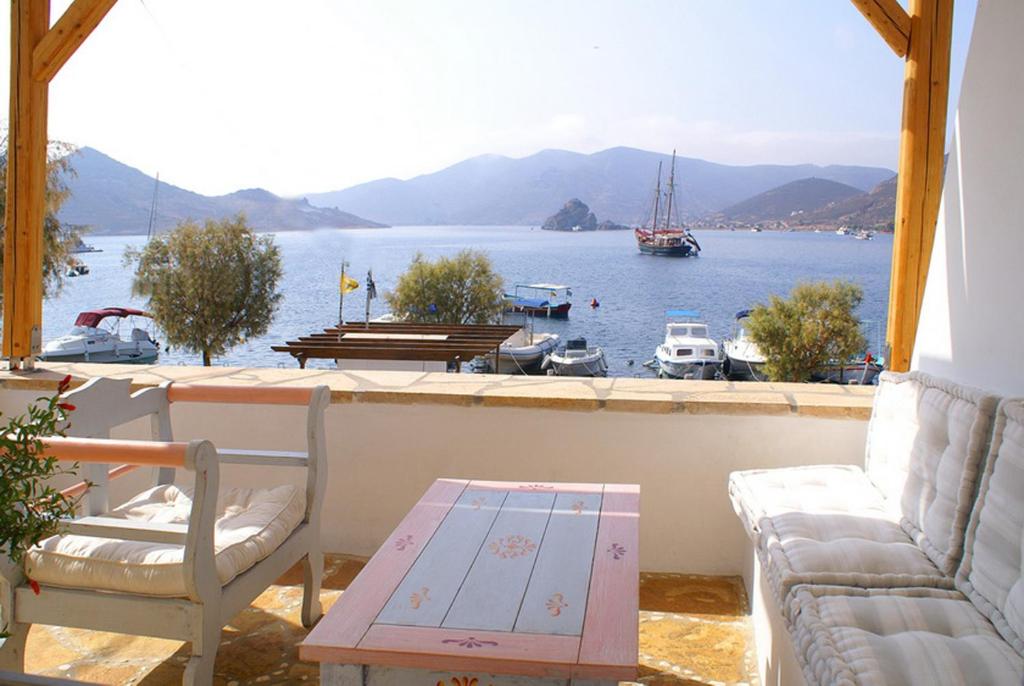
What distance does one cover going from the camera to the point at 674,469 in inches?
109

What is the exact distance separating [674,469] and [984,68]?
4.71ft

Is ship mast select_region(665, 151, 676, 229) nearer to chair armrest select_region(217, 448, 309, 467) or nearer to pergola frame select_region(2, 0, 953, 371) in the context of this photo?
pergola frame select_region(2, 0, 953, 371)

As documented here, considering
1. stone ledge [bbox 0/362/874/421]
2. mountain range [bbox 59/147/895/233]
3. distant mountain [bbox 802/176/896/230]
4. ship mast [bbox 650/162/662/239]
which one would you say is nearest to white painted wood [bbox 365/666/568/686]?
stone ledge [bbox 0/362/874/421]

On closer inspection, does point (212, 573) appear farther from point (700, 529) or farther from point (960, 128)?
point (960, 128)

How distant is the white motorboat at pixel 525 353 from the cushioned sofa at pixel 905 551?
26702mm

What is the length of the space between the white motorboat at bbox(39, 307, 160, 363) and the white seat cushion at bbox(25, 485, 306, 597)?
25.4 m

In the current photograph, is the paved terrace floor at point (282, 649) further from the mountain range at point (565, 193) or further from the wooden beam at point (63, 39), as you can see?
the mountain range at point (565, 193)

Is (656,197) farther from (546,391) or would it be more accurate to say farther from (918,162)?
(546,391)

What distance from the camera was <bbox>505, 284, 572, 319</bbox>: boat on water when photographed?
Answer: 133 ft

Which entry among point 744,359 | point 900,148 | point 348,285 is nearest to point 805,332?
point 744,359

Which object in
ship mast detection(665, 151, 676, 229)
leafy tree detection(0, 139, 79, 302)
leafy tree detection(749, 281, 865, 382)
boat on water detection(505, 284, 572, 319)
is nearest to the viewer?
leafy tree detection(0, 139, 79, 302)

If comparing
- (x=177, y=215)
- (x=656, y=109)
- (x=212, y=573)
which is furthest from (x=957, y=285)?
(x=656, y=109)

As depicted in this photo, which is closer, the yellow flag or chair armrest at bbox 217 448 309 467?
chair armrest at bbox 217 448 309 467

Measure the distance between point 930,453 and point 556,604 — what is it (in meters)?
1.03
